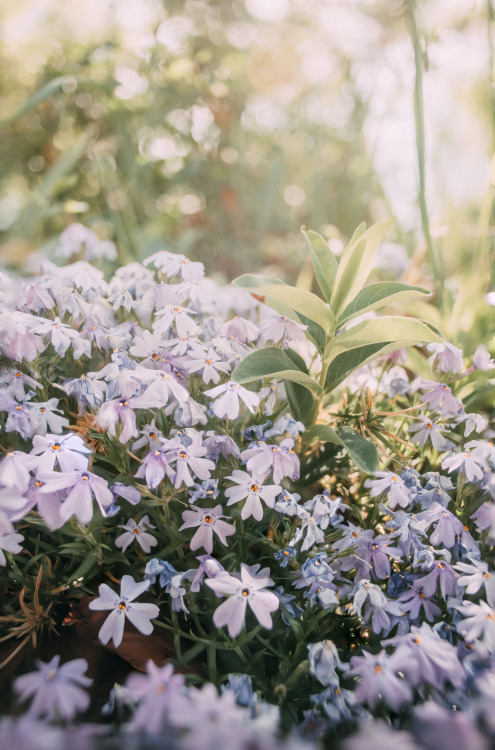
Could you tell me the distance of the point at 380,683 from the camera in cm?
59

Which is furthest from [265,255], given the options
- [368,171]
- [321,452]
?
[321,452]

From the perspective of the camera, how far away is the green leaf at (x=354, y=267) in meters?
0.92

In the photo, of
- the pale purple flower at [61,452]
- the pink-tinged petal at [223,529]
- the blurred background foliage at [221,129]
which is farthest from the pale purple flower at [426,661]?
the blurred background foliage at [221,129]

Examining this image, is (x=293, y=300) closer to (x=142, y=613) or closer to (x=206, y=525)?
(x=206, y=525)

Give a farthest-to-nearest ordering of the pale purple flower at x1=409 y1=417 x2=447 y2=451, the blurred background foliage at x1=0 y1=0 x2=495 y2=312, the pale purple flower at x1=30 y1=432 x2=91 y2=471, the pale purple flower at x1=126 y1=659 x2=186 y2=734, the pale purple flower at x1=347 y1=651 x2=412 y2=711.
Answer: the blurred background foliage at x1=0 y1=0 x2=495 y2=312, the pale purple flower at x1=409 y1=417 x2=447 y2=451, the pale purple flower at x1=30 y1=432 x2=91 y2=471, the pale purple flower at x1=347 y1=651 x2=412 y2=711, the pale purple flower at x1=126 y1=659 x2=186 y2=734

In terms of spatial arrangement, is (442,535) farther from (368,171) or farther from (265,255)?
(265,255)

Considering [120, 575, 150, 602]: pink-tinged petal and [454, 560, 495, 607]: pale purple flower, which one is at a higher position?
[454, 560, 495, 607]: pale purple flower

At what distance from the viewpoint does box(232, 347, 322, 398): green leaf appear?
0.79 meters

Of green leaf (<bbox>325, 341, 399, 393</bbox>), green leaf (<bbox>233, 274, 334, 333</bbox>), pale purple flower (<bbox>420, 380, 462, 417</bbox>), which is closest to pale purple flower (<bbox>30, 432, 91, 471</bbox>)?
green leaf (<bbox>233, 274, 334, 333</bbox>)

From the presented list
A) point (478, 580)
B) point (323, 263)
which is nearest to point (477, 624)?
point (478, 580)

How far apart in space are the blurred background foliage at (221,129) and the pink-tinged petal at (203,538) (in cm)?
144

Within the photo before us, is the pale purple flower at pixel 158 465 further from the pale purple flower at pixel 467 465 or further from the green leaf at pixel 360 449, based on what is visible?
the pale purple flower at pixel 467 465

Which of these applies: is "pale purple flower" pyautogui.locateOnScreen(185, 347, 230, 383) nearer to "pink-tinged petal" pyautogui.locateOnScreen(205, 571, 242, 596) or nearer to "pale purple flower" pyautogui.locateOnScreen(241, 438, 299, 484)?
"pale purple flower" pyautogui.locateOnScreen(241, 438, 299, 484)

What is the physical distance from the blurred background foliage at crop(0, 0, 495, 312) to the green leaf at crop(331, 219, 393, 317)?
1.14 m
